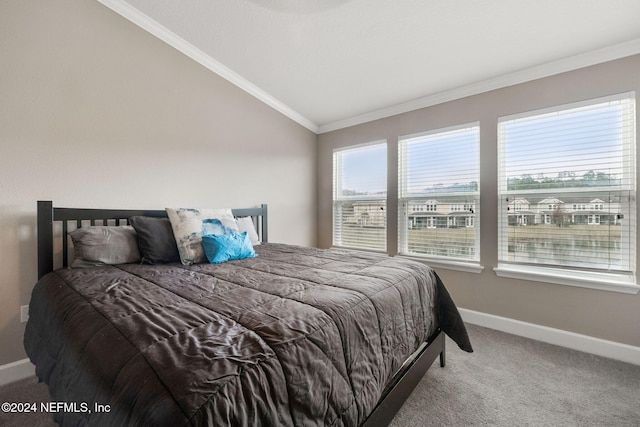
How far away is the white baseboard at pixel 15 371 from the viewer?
1.79 m

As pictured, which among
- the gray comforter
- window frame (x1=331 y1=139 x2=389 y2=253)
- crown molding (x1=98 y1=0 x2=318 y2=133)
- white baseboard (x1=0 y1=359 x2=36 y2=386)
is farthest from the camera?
window frame (x1=331 y1=139 x2=389 y2=253)

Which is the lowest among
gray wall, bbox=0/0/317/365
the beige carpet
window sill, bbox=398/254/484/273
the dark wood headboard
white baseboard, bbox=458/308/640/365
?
the beige carpet

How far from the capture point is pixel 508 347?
7.26 ft

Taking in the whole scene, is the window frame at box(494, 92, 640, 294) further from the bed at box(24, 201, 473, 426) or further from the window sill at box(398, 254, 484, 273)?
the bed at box(24, 201, 473, 426)

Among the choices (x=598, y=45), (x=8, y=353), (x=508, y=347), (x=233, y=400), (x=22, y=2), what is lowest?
(x=508, y=347)

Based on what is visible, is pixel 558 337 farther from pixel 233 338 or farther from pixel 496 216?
pixel 233 338

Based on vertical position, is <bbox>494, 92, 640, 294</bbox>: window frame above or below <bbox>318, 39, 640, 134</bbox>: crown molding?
A: below

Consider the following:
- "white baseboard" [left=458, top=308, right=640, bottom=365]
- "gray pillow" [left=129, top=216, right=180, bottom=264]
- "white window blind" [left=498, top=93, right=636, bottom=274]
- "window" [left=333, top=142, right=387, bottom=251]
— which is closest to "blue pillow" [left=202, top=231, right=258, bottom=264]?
"gray pillow" [left=129, top=216, right=180, bottom=264]

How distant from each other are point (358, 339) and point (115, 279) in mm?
1399

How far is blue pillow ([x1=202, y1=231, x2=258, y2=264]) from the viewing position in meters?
2.03

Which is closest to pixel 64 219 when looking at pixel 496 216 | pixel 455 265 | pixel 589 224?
pixel 455 265

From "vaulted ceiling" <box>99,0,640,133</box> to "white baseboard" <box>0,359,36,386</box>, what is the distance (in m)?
2.77

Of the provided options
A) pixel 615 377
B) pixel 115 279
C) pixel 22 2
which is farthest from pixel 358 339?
pixel 22 2

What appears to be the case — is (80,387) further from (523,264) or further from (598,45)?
(598,45)
